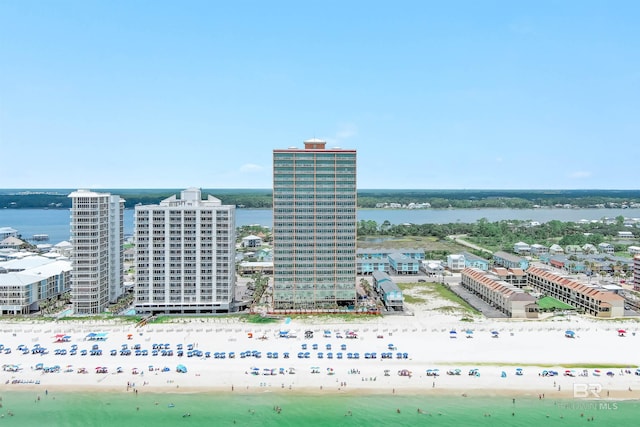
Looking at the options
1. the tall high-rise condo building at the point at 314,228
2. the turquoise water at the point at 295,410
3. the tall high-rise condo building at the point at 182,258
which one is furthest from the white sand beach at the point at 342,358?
the tall high-rise condo building at the point at 314,228

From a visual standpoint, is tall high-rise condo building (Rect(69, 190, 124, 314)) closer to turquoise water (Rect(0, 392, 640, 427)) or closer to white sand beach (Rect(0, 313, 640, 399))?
white sand beach (Rect(0, 313, 640, 399))

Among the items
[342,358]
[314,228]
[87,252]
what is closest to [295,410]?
[342,358]

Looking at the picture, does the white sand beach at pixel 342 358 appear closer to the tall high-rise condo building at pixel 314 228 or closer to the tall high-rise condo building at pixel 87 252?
the tall high-rise condo building at pixel 87 252

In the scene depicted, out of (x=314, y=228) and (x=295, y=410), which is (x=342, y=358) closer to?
(x=295, y=410)

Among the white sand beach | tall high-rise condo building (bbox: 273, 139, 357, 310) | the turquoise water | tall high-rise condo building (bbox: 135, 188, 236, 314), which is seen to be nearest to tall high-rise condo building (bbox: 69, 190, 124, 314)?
the white sand beach

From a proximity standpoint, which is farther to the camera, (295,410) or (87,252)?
(87,252)
